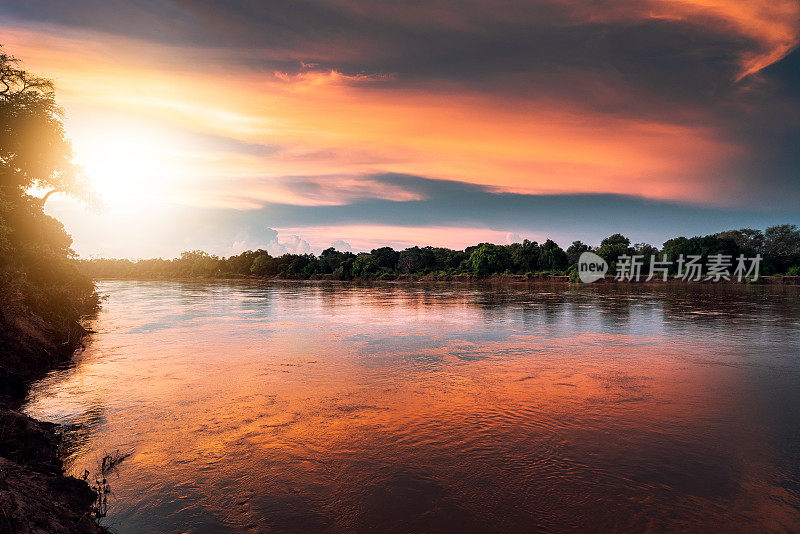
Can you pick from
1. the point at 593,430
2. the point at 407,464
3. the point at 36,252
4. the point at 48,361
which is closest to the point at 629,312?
the point at 593,430

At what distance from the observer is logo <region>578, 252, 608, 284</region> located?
127m

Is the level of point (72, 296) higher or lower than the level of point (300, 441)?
higher

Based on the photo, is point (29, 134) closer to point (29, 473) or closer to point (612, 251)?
point (29, 473)

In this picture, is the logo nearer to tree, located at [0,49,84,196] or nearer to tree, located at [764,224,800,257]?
tree, located at [764,224,800,257]

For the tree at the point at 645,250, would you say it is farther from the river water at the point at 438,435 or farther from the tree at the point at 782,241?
the river water at the point at 438,435

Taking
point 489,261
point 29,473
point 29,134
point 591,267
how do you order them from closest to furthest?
point 29,473 < point 29,134 < point 591,267 < point 489,261

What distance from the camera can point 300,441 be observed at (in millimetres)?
8961

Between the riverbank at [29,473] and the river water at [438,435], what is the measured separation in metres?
0.54

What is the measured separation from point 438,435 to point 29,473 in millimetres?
7329

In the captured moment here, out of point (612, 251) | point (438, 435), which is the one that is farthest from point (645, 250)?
point (438, 435)

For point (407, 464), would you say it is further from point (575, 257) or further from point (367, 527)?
point (575, 257)

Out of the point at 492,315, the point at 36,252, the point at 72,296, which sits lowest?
the point at 492,315

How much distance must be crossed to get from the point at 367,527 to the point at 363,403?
5.72 m

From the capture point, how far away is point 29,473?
5.93 meters
